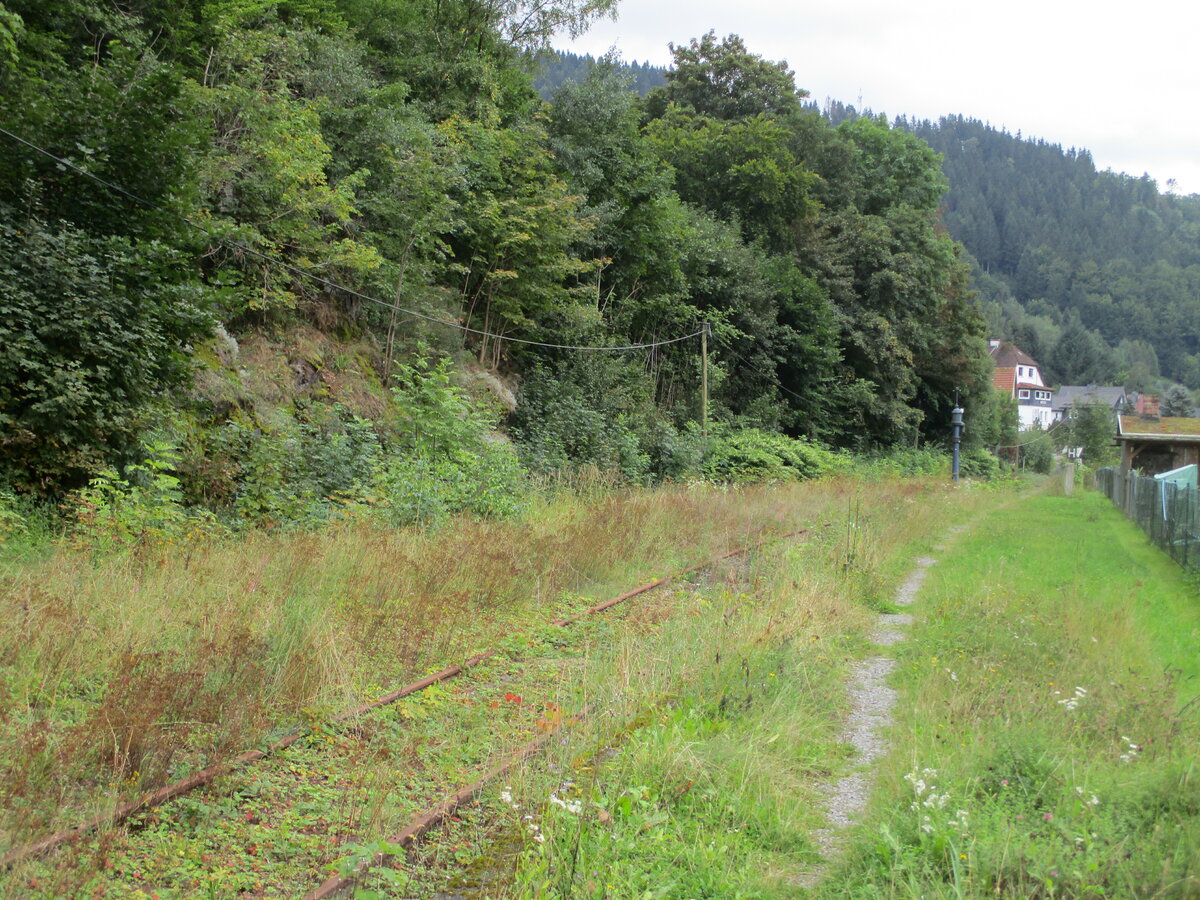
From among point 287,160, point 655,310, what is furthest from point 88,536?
point 655,310

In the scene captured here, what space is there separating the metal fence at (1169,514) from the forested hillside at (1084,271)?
13050 centimetres

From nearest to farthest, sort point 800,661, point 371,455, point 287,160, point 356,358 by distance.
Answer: point 800,661 → point 371,455 → point 287,160 → point 356,358

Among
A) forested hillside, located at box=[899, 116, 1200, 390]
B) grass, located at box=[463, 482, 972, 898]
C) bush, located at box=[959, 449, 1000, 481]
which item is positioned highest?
forested hillside, located at box=[899, 116, 1200, 390]

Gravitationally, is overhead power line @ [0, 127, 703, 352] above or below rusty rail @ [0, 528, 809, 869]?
above

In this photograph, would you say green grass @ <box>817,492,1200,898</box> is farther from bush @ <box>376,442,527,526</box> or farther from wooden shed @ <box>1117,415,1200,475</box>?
wooden shed @ <box>1117,415,1200,475</box>

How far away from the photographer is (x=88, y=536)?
8.40 m

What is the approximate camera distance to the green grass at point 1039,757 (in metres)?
3.63

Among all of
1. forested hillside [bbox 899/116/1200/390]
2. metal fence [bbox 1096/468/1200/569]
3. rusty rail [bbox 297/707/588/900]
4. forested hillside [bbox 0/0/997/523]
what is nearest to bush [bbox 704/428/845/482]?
forested hillside [bbox 0/0/997/523]

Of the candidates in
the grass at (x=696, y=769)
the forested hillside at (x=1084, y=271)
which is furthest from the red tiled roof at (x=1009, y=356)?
the grass at (x=696, y=769)

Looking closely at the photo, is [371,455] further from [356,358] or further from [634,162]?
[634,162]

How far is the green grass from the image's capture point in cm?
363

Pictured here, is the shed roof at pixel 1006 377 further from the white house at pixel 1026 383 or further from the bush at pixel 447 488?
the bush at pixel 447 488

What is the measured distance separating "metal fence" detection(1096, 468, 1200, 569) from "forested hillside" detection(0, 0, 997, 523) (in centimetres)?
1143

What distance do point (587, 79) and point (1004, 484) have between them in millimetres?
33422
